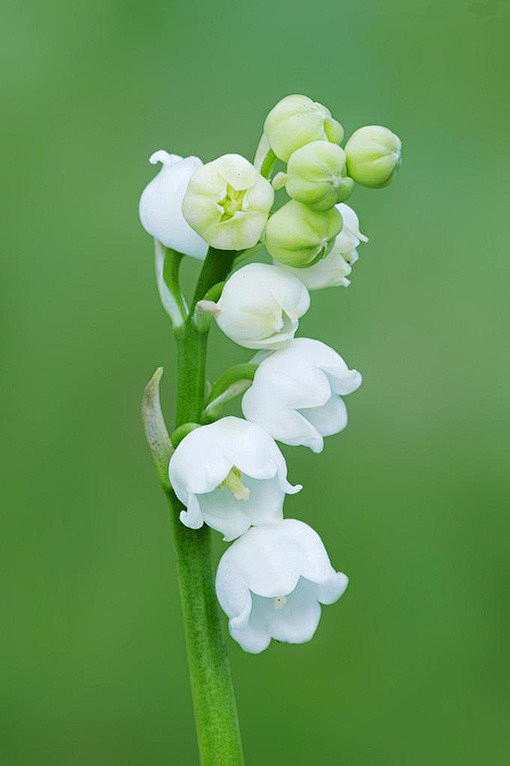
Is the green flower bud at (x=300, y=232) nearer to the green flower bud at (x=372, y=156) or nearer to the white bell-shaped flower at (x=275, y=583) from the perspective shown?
the green flower bud at (x=372, y=156)

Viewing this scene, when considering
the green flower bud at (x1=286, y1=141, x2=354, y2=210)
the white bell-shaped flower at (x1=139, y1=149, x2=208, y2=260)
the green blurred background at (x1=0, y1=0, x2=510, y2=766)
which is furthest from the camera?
the green blurred background at (x1=0, y1=0, x2=510, y2=766)

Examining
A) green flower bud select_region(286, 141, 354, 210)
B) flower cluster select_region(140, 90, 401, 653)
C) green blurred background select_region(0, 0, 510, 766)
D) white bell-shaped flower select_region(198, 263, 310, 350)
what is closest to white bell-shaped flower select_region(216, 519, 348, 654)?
flower cluster select_region(140, 90, 401, 653)

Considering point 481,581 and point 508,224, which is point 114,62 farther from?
point 481,581

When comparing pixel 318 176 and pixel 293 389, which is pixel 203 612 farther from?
pixel 318 176

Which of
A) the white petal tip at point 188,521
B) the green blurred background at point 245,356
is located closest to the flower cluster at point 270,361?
the white petal tip at point 188,521

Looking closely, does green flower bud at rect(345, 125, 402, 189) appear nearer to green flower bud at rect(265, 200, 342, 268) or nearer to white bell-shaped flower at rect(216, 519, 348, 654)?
green flower bud at rect(265, 200, 342, 268)

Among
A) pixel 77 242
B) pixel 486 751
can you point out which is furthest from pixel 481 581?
pixel 77 242
